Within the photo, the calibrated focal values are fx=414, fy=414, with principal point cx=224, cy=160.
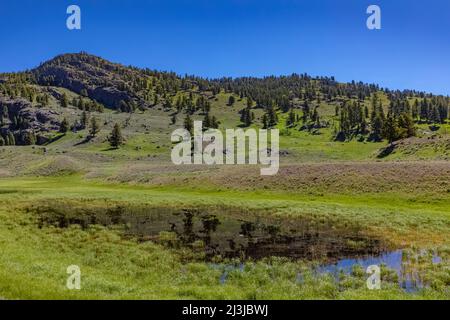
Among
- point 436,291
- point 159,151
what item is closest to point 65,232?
point 436,291

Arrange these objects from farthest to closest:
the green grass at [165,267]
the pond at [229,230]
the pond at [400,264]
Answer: the pond at [229,230]
the pond at [400,264]
the green grass at [165,267]

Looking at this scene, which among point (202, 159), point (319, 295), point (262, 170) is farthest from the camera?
point (202, 159)

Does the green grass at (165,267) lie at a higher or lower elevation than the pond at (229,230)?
higher

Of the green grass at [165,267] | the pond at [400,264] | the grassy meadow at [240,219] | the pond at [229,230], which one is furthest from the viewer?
the pond at [229,230]

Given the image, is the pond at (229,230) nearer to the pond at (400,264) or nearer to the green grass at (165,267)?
the pond at (400,264)

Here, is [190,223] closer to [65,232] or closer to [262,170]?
[65,232]

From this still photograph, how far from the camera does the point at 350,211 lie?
4416cm

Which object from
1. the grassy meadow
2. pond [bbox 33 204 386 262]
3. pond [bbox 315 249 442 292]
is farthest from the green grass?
pond [bbox 33 204 386 262]

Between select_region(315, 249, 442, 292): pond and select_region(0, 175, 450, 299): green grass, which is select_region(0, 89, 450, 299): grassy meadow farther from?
select_region(315, 249, 442, 292): pond

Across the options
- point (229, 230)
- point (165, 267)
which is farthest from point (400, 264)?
point (229, 230)

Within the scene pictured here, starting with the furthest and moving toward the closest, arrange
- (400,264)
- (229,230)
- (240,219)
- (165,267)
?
(240,219) → (229,230) → (400,264) → (165,267)

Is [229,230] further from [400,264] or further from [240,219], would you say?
[400,264]

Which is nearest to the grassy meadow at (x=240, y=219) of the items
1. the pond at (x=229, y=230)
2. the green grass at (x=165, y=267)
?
the green grass at (x=165, y=267)
